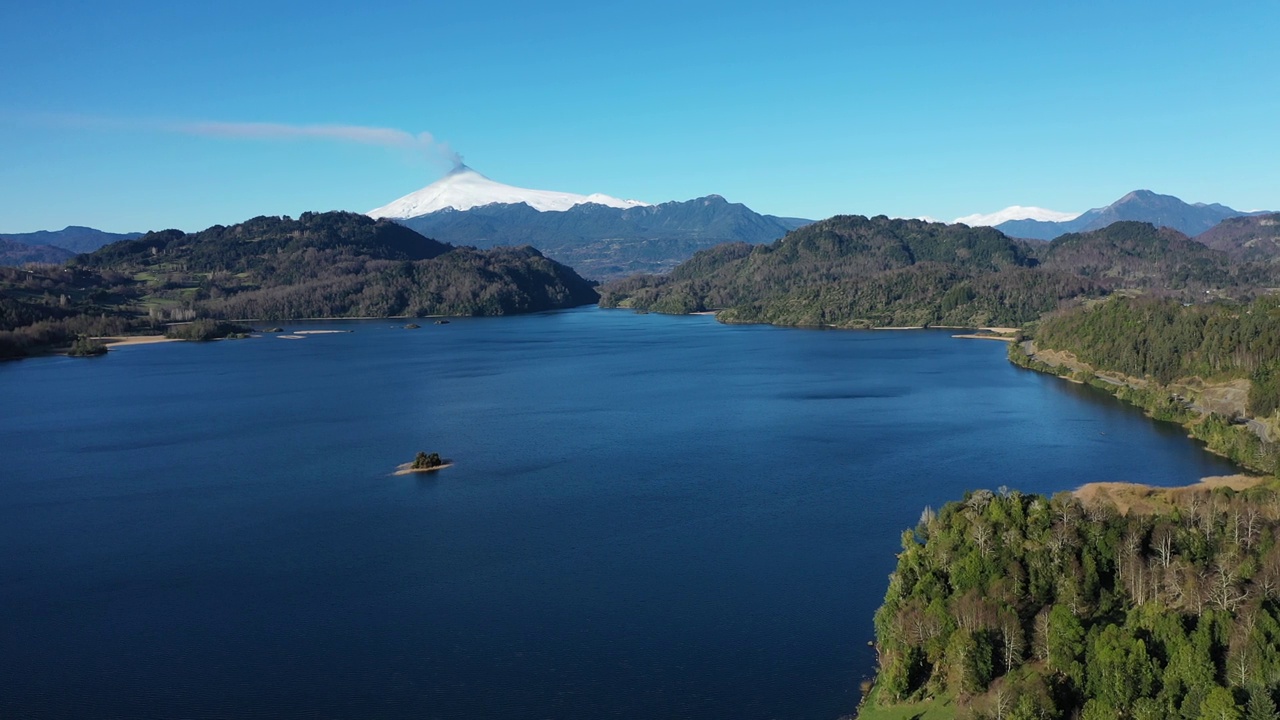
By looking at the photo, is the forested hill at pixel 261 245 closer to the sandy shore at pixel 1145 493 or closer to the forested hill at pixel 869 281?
the forested hill at pixel 869 281

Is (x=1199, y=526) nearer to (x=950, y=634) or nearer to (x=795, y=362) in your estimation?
(x=950, y=634)

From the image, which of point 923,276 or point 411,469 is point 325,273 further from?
point 411,469

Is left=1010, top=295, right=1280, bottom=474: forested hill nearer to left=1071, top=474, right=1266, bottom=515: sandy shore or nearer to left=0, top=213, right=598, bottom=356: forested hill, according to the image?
left=1071, top=474, right=1266, bottom=515: sandy shore

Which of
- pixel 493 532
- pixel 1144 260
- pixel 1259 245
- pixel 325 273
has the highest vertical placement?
pixel 1259 245

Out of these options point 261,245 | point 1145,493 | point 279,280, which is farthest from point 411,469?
point 261,245

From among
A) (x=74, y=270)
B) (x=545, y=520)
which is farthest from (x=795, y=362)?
(x=74, y=270)
